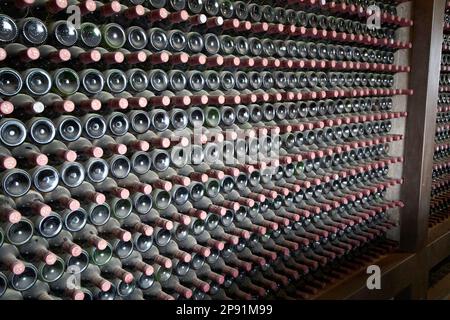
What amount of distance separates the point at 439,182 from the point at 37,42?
3056 millimetres

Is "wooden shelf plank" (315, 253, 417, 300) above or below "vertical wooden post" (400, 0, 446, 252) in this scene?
below

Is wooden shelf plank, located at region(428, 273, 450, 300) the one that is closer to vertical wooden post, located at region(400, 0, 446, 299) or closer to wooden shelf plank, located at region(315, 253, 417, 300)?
vertical wooden post, located at region(400, 0, 446, 299)

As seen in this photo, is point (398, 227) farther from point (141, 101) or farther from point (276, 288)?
point (141, 101)

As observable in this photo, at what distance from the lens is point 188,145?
5.76ft

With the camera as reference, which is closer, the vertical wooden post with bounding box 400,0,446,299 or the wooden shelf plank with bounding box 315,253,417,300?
the wooden shelf plank with bounding box 315,253,417,300

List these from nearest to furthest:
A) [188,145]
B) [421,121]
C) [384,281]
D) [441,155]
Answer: [188,145] → [384,281] → [421,121] → [441,155]

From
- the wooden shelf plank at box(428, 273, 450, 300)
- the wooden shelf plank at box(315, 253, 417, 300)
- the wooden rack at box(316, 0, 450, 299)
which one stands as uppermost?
the wooden rack at box(316, 0, 450, 299)

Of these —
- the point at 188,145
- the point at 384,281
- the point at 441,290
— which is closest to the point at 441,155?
the point at 441,290

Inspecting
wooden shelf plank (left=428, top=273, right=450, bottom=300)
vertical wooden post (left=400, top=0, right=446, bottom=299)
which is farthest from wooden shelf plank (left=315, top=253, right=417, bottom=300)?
wooden shelf plank (left=428, top=273, right=450, bottom=300)

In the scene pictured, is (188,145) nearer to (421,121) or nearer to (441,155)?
(421,121)

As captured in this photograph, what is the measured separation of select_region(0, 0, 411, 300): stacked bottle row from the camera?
135 cm

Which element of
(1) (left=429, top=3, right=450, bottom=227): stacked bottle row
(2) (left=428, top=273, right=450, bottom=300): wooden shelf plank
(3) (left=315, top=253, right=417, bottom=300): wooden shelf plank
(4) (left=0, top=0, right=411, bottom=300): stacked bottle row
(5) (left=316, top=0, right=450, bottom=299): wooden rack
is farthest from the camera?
(2) (left=428, top=273, right=450, bottom=300): wooden shelf plank

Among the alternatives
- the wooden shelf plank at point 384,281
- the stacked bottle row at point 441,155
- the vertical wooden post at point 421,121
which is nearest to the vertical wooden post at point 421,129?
the vertical wooden post at point 421,121

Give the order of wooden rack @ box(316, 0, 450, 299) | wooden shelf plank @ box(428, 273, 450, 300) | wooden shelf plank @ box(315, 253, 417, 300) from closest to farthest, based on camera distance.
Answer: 1. wooden shelf plank @ box(315, 253, 417, 300)
2. wooden rack @ box(316, 0, 450, 299)
3. wooden shelf plank @ box(428, 273, 450, 300)
